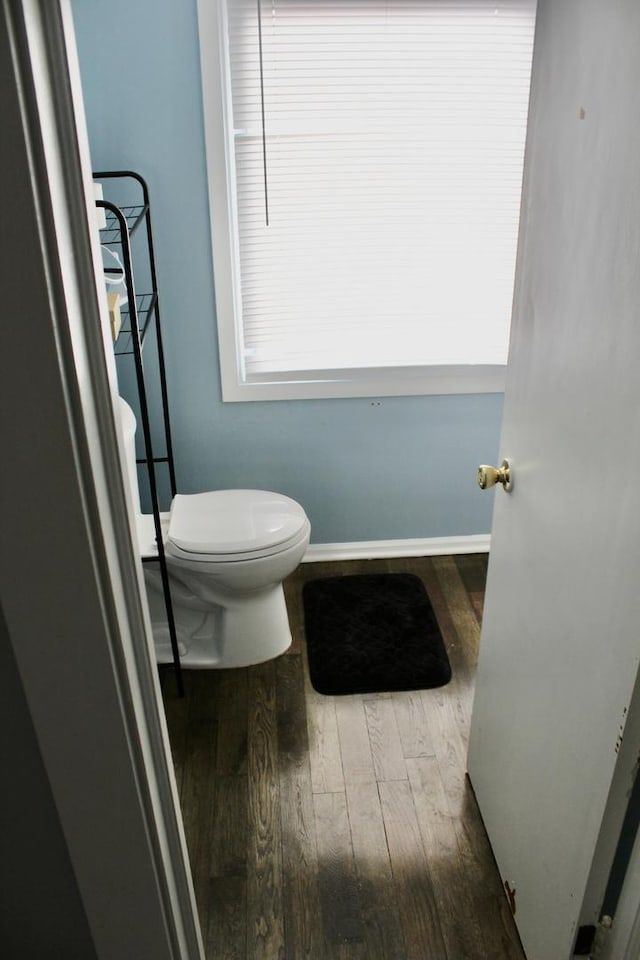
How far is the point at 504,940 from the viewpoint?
1.56m

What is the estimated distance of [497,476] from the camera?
148 cm

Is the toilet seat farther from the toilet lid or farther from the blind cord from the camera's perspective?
the blind cord

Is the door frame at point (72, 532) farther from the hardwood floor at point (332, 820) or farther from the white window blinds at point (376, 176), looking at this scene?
the white window blinds at point (376, 176)

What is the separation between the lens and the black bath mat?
224 centimetres

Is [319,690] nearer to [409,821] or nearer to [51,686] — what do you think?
[409,821]

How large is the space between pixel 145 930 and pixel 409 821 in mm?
940

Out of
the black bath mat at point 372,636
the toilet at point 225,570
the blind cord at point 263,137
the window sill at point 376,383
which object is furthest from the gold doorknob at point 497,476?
the blind cord at point 263,137

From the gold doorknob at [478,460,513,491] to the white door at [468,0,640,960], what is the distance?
1.2 inches

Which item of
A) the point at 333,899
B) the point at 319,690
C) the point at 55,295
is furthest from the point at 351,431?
the point at 55,295

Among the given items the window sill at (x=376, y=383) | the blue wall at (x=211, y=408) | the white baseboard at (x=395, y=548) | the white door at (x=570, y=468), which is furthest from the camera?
the white baseboard at (x=395, y=548)

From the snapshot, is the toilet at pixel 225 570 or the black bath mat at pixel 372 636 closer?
the toilet at pixel 225 570

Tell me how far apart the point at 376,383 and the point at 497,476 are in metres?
1.17

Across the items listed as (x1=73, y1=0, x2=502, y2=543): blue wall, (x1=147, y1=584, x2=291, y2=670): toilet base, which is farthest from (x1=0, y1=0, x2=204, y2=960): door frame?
(x1=73, y1=0, x2=502, y2=543): blue wall

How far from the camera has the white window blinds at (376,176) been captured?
2.23 metres
